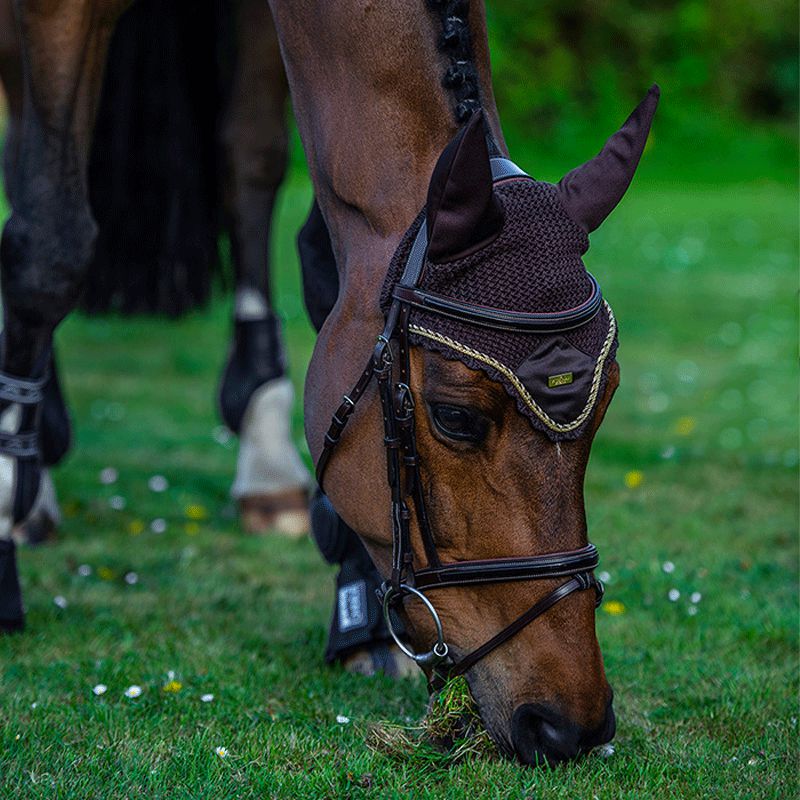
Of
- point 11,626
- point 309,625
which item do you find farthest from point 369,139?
point 11,626

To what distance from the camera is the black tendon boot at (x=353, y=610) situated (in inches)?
133

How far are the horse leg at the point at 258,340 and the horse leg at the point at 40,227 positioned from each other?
143 cm

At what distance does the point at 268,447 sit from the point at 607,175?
8.76ft

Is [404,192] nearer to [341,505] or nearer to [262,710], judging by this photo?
[341,505]

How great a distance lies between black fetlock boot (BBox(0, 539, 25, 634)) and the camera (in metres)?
3.64

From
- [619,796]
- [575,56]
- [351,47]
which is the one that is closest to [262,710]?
[619,796]

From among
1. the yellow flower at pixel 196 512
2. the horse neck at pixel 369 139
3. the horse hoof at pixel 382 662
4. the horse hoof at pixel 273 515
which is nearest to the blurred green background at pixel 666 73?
the yellow flower at pixel 196 512

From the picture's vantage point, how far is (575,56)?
1072 inches

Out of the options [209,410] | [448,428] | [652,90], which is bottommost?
[209,410]

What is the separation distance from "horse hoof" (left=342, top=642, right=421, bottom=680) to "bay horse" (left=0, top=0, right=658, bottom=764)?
58cm

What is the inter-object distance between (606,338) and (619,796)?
957mm

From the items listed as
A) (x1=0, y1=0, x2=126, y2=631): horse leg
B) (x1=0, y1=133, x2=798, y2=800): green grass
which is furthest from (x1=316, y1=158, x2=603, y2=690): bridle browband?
(x1=0, y1=0, x2=126, y2=631): horse leg

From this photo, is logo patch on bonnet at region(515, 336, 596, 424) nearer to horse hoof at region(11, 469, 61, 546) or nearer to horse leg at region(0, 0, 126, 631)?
horse leg at region(0, 0, 126, 631)

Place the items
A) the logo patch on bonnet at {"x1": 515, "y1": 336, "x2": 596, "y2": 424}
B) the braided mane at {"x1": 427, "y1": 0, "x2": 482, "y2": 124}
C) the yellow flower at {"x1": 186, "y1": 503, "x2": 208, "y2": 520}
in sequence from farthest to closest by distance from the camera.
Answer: the yellow flower at {"x1": 186, "y1": 503, "x2": 208, "y2": 520}, the braided mane at {"x1": 427, "y1": 0, "x2": 482, "y2": 124}, the logo patch on bonnet at {"x1": 515, "y1": 336, "x2": 596, "y2": 424}
